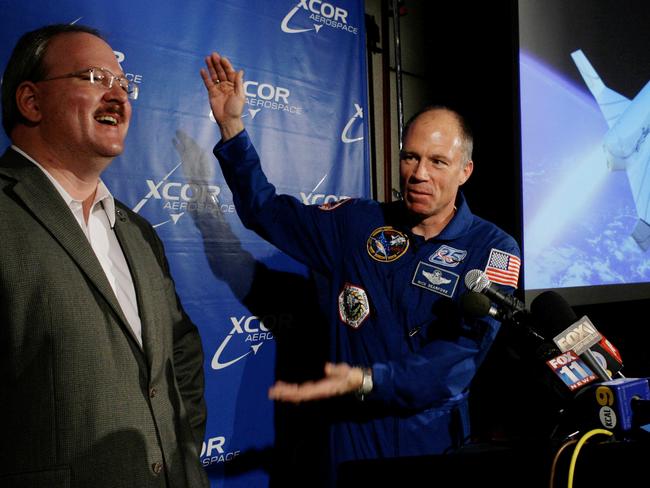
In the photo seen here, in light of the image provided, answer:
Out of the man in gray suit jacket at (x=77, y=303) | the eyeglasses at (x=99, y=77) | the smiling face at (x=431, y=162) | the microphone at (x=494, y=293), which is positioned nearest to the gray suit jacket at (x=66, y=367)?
the man in gray suit jacket at (x=77, y=303)

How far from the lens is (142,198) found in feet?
6.35

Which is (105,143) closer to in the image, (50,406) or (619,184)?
(50,406)

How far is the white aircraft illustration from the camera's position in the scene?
288 centimetres

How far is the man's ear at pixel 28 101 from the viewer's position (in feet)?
4.22

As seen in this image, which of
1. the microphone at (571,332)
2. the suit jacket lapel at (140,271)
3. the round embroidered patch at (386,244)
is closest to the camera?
the microphone at (571,332)

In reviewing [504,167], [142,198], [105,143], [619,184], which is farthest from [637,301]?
[105,143]

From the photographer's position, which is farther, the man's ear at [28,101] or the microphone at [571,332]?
the man's ear at [28,101]

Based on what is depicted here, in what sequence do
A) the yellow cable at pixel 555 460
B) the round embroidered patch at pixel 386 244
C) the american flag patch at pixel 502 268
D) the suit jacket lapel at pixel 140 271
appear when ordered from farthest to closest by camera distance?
the round embroidered patch at pixel 386 244 → the american flag patch at pixel 502 268 → the suit jacket lapel at pixel 140 271 → the yellow cable at pixel 555 460

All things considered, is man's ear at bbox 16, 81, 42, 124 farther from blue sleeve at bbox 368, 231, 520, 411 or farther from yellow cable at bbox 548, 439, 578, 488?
yellow cable at bbox 548, 439, 578, 488

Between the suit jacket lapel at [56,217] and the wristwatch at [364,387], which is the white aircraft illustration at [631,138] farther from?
the suit jacket lapel at [56,217]

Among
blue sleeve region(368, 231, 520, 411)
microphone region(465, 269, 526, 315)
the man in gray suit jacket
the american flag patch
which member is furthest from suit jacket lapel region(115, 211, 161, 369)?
the american flag patch

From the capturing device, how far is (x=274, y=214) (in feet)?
6.21

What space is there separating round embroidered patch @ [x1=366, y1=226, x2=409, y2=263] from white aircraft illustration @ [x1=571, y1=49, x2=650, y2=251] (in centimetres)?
164

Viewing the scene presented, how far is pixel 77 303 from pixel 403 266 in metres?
1.02
